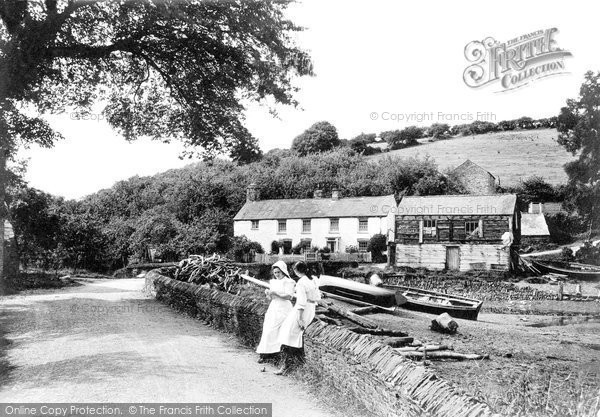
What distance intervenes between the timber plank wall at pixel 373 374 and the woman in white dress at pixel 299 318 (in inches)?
7.2

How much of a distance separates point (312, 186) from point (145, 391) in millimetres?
71122

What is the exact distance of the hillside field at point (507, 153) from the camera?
71663 millimetres

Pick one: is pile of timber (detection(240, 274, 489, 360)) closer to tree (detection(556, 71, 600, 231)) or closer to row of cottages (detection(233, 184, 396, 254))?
tree (detection(556, 71, 600, 231))

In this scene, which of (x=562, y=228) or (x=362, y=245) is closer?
(x=362, y=245)

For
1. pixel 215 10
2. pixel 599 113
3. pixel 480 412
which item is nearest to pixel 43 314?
pixel 215 10

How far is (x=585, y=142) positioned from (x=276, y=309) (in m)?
37.6

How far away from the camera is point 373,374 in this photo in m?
5.63

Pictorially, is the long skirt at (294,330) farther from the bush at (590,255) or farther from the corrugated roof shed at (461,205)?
the bush at (590,255)

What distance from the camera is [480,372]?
902 cm

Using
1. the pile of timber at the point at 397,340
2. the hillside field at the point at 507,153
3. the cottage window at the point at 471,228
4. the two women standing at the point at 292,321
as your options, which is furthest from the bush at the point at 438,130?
the two women standing at the point at 292,321

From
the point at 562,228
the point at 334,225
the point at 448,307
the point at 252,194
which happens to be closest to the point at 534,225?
the point at 562,228

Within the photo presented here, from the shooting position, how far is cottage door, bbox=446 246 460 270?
1681 inches

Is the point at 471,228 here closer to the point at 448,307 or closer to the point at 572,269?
the point at 572,269

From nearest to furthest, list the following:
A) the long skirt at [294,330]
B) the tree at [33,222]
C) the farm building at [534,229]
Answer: the long skirt at [294,330], the tree at [33,222], the farm building at [534,229]
